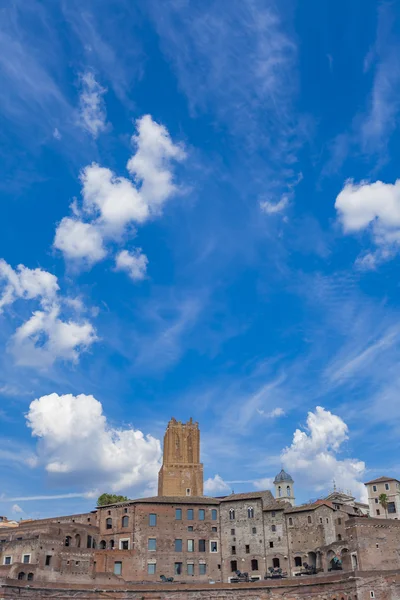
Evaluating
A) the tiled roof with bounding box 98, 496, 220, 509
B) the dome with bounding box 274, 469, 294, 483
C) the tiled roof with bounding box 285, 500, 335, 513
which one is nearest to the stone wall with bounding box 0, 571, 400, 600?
the tiled roof with bounding box 285, 500, 335, 513

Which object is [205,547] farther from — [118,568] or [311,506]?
[311,506]

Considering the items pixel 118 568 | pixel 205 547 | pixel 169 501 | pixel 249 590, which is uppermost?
pixel 169 501

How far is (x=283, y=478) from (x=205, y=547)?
50.7 metres

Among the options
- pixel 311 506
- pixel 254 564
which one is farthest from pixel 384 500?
pixel 254 564

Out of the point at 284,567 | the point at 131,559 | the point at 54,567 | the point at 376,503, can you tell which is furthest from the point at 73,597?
the point at 376,503

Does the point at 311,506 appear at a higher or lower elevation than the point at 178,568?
higher

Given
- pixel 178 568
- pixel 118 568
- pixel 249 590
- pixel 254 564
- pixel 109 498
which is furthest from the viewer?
pixel 109 498

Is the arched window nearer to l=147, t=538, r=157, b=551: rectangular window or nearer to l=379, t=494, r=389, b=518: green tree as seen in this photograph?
l=147, t=538, r=157, b=551: rectangular window

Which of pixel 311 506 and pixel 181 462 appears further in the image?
pixel 181 462

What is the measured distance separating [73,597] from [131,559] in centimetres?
1096

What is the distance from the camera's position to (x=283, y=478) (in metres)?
124

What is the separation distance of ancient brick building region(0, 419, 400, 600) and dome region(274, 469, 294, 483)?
44641 millimetres

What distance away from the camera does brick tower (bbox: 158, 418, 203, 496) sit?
116 m

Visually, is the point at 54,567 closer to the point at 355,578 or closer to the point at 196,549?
the point at 196,549
